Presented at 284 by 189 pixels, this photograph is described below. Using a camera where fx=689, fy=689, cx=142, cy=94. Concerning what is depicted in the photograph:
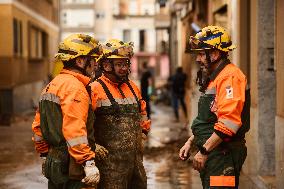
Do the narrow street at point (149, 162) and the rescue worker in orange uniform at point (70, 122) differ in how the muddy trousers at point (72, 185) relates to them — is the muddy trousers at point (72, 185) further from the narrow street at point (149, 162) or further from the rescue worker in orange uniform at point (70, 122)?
the narrow street at point (149, 162)

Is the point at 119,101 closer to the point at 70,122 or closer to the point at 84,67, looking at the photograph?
the point at 84,67

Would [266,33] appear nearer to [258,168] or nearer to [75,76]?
[258,168]

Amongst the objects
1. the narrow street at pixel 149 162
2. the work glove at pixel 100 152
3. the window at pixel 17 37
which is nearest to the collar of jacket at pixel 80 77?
the work glove at pixel 100 152

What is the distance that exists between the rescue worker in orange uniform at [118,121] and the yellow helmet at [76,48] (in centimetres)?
61

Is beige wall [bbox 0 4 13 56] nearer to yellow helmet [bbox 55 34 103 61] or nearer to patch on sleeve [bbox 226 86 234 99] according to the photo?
yellow helmet [bbox 55 34 103 61]

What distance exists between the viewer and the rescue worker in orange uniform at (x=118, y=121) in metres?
6.30

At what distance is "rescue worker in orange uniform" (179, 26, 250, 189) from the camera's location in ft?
17.4

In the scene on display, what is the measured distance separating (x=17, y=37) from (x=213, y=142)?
20686 mm

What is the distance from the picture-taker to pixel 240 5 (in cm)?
→ 1134

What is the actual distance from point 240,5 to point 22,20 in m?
16.2

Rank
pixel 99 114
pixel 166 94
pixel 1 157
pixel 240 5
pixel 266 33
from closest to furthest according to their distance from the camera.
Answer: pixel 99 114
pixel 266 33
pixel 240 5
pixel 1 157
pixel 166 94

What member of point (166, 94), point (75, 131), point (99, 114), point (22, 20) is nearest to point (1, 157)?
point (99, 114)

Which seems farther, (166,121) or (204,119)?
(166,121)

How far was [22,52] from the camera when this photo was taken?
2638 cm
